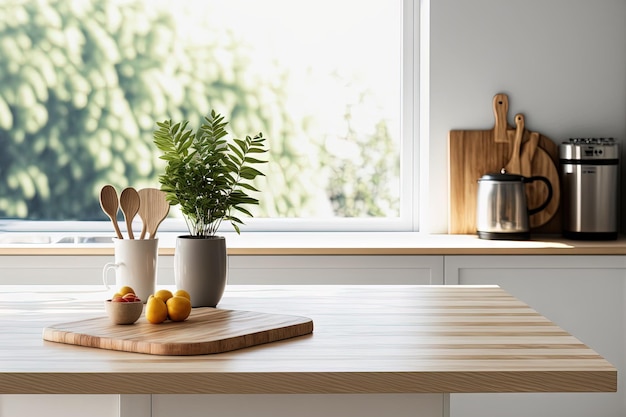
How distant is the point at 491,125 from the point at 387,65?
0.61 m

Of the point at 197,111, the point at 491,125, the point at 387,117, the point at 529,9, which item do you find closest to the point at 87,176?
the point at 197,111

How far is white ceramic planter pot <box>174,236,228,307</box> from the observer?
6.60 feet

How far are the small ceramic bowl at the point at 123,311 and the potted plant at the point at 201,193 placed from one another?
9.5 inches

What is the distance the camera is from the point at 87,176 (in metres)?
4.28

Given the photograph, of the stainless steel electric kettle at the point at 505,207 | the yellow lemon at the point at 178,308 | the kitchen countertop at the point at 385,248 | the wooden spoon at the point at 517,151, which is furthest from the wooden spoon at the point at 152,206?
the wooden spoon at the point at 517,151

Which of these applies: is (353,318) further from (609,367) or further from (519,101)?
(519,101)

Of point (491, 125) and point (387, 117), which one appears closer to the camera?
point (491, 125)

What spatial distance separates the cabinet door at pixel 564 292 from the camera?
135 inches

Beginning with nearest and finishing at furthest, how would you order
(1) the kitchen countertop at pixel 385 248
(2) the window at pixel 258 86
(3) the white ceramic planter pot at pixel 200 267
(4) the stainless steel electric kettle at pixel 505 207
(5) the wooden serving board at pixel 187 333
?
(5) the wooden serving board at pixel 187 333
(3) the white ceramic planter pot at pixel 200 267
(1) the kitchen countertop at pixel 385 248
(4) the stainless steel electric kettle at pixel 505 207
(2) the window at pixel 258 86

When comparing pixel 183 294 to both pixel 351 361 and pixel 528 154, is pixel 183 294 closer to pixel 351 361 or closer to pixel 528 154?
pixel 351 361

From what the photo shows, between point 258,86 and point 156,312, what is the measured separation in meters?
2.56

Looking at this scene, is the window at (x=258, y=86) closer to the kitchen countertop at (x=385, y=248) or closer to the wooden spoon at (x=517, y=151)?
the wooden spoon at (x=517, y=151)

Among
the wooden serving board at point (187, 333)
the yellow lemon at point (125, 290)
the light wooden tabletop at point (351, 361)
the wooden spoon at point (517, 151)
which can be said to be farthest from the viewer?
the wooden spoon at point (517, 151)

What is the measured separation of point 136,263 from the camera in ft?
6.73
